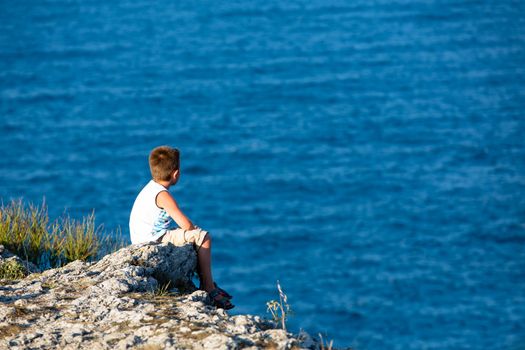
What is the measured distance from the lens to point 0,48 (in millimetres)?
56812

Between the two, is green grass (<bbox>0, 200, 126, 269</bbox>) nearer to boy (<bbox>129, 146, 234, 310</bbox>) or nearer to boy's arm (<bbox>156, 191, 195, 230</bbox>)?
boy (<bbox>129, 146, 234, 310</bbox>)

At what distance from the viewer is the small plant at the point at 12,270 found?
8664mm

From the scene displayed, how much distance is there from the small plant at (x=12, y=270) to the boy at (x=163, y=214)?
1022 millimetres

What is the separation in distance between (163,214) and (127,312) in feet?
6.03

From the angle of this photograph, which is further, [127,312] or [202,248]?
[202,248]

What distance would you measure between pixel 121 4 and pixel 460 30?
2118 cm

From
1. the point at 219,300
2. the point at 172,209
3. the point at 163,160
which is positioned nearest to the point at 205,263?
the point at 219,300

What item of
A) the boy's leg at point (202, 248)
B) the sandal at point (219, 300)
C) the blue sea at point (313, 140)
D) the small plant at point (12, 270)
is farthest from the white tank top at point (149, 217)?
the blue sea at point (313, 140)

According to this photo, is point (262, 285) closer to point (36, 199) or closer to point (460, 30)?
point (36, 199)

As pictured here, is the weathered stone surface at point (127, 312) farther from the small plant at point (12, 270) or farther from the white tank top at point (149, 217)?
the white tank top at point (149, 217)

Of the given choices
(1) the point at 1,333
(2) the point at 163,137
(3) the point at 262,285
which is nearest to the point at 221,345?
(1) the point at 1,333

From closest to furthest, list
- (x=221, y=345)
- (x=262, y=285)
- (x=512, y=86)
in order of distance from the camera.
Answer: (x=221, y=345) → (x=262, y=285) → (x=512, y=86)

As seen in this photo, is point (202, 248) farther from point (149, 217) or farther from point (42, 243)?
point (42, 243)

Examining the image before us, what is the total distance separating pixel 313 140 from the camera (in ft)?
137
